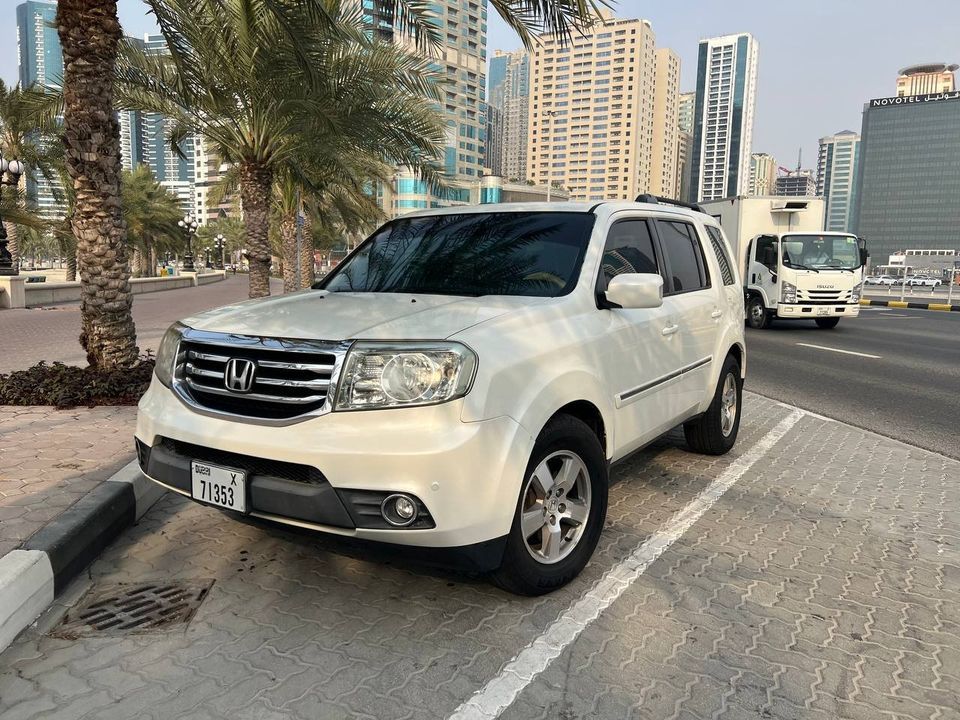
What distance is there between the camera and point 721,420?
557 cm

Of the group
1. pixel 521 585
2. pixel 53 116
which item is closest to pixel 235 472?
pixel 521 585

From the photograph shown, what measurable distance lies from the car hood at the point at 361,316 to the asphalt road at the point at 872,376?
16.6ft

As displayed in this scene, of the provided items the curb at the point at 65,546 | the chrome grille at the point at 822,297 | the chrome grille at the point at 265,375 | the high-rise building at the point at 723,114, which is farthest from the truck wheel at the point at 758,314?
the high-rise building at the point at 723,114

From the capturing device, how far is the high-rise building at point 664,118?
13170 cm

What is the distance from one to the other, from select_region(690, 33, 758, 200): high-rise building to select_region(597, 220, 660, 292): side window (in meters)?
193

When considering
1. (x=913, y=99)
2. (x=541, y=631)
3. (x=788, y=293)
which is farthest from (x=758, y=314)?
(x=913, y=99)

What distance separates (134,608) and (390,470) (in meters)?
1.48

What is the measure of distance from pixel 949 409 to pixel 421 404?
768cm

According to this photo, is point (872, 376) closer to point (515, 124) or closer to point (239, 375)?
point (239, 375)

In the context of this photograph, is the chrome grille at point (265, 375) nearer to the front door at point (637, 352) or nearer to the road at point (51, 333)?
the front door at point (637, 352)

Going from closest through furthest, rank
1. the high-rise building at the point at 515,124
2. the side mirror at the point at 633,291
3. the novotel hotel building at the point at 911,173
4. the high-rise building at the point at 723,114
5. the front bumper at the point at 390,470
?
the front bumper at the point at 390,470 < the side mirror at the point at 633,291 < the novotel hotel building at the point at 911,173 < the high-rise building at the point at 515,124 < the high-rise building at the point at 723,114

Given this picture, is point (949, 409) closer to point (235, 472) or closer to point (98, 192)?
point (235, 472)

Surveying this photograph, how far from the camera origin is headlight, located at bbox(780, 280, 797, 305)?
17.3 metres

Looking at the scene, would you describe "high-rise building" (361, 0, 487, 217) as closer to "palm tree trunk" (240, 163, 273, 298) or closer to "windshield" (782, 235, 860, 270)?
"windshield" (782, 235, 860, 270)
